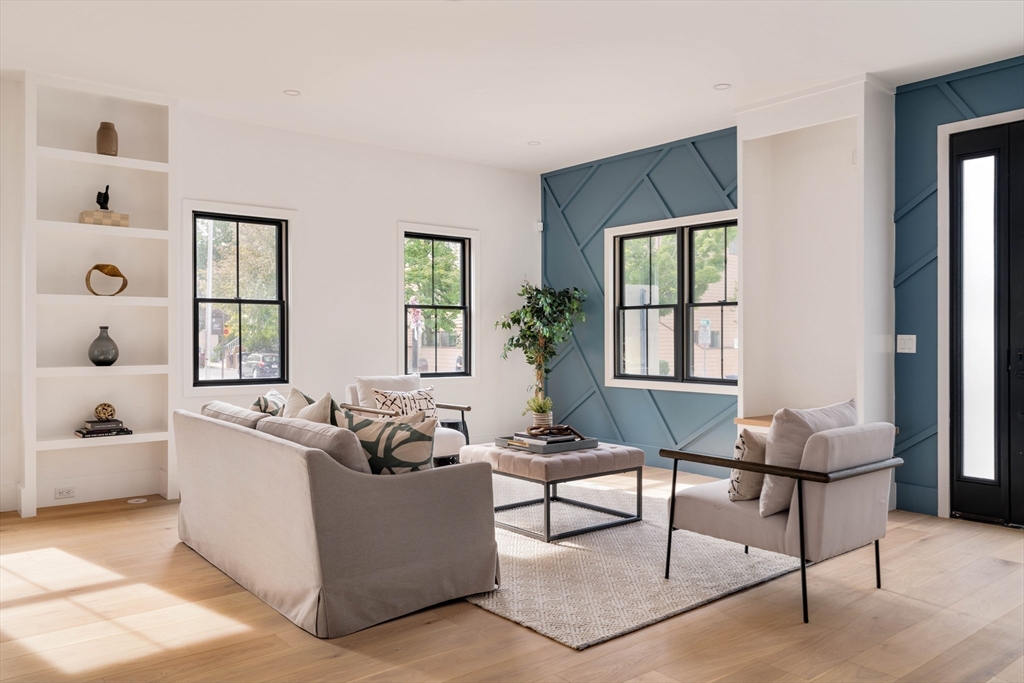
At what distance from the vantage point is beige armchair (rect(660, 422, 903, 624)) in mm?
3008

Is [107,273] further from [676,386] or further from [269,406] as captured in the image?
[676,386]

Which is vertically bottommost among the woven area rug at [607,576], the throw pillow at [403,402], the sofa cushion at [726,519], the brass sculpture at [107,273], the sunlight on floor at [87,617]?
the sunlight on floor at [87,617]

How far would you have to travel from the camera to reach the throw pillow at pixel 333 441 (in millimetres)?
2949

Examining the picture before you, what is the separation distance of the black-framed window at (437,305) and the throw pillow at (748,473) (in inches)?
164

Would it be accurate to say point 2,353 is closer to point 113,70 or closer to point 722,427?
point 113,70

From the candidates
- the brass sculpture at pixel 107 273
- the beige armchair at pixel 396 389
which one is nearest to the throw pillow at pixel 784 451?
the beige armchair at pixel 396 389

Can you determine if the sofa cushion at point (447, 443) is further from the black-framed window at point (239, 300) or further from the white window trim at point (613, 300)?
the white window trim at point (613, 300)

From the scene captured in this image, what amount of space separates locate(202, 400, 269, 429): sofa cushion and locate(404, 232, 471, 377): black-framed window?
3.18 m

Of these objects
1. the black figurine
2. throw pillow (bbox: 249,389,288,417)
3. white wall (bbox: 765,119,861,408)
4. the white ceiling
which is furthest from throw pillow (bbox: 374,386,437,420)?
white wall (bbox: 765,119,861,408)

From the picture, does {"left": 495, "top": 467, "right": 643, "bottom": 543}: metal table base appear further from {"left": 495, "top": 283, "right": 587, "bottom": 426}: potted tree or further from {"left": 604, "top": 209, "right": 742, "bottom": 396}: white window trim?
{"left": 495, "top": 283, "right": 587, "bottom": 426}: potted tree

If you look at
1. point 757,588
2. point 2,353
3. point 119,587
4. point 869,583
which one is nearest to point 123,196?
point 2,353

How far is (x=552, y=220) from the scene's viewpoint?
7922 millimetres

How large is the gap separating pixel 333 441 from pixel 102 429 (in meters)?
3.00

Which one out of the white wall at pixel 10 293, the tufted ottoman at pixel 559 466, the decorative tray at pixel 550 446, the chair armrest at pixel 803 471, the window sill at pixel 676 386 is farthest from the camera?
the window sill at pixel 676 386
